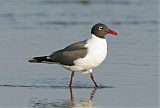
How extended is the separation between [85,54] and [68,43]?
4.60 meters

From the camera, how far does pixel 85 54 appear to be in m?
10.6

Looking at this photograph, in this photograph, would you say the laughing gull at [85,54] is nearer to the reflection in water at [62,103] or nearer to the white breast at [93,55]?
the white breast at [93,55]

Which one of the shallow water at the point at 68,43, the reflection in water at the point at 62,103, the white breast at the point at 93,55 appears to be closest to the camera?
the reflection in water at the point at 62,103

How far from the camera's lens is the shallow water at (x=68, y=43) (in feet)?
31.8

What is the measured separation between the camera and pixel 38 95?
978cm

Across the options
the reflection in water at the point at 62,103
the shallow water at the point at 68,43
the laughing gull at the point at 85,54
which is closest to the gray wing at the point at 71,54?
the laughing gull at the point at 85,54

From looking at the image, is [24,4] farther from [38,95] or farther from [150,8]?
[38,95]

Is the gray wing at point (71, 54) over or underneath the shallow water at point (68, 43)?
over

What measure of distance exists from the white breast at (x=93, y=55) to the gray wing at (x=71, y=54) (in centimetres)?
7

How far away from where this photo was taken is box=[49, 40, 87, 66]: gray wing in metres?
10.6

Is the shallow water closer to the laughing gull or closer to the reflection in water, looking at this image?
the reflection in water

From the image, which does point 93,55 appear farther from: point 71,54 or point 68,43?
point 68,43

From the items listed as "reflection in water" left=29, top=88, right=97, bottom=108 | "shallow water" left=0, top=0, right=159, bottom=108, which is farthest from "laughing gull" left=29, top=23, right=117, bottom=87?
"reflection in water" left=29, top=88, right=97, bottom=108

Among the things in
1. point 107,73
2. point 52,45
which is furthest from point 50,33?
point 107,73
